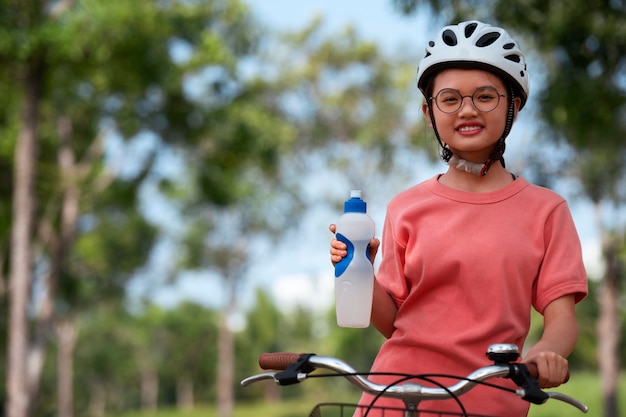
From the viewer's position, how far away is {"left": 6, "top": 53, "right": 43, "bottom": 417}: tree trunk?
1666cm

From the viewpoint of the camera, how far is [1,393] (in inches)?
1841

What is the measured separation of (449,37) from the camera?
284cm

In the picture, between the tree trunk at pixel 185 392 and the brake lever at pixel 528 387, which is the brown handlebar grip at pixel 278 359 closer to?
the brake lever at pixel 528 387

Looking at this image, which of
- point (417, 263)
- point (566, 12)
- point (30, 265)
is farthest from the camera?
point (30, 265)

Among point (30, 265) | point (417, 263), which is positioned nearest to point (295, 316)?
point (30, 265)

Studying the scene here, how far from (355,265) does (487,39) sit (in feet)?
2.61

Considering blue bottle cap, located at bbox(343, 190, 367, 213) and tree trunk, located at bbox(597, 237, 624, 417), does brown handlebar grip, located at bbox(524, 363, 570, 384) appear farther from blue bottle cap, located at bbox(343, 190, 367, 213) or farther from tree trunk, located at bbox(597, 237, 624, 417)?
tree trunk, located at bbox(597, 237, 624, 417)

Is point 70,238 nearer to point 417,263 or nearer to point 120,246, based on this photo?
point 120,246

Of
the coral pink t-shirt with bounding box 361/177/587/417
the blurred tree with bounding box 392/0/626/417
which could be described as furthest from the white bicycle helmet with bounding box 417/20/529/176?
the blurred tree with bounding box 392/0/626/417

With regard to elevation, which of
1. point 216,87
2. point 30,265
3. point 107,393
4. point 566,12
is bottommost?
point 107,393

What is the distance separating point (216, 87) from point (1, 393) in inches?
1230

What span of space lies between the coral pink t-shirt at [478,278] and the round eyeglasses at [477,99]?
24 centimetres

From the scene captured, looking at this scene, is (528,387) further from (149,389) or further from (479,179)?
(149,389)

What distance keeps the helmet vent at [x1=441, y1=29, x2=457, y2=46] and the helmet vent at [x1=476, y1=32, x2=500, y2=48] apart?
73 mm
